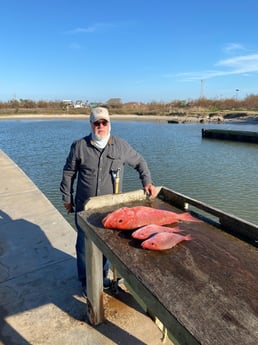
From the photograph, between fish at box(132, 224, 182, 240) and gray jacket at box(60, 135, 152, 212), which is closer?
fish at box(132, 224, 182, 240)

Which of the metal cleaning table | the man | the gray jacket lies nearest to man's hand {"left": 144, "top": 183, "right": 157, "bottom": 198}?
the man

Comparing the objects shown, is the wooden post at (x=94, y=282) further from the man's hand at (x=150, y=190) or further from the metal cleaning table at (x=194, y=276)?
the man's hand at (x=150, y=190)

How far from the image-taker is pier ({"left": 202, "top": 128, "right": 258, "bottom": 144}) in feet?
83.8

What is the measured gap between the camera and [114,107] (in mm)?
87938

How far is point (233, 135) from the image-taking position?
1088 inches

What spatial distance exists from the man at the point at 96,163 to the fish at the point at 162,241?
0.93 meters

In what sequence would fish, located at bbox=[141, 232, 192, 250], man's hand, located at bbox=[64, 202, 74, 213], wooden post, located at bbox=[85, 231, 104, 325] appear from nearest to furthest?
fish, located at bbox=[141, 232, 192, 250] < wooden post, located at bbox=[85, 231, 104, 325] < man's hand, located at bbox=[64, 202, 74, 213]

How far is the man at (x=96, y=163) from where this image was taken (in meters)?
2.71

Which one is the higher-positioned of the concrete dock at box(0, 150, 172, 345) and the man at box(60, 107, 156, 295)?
the man at box(60, 107, 156, 295)

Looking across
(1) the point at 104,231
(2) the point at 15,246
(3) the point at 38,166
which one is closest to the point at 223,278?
(1) the point at 104,231

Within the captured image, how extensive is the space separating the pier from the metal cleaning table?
83.5 feet

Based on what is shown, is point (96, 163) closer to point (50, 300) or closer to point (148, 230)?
point (148, 230)

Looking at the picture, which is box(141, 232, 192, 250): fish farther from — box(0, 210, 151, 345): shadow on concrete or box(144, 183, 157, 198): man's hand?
box(0, 210, 151, 345): shadow on concrete

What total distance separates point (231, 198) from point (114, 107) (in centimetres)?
8142
